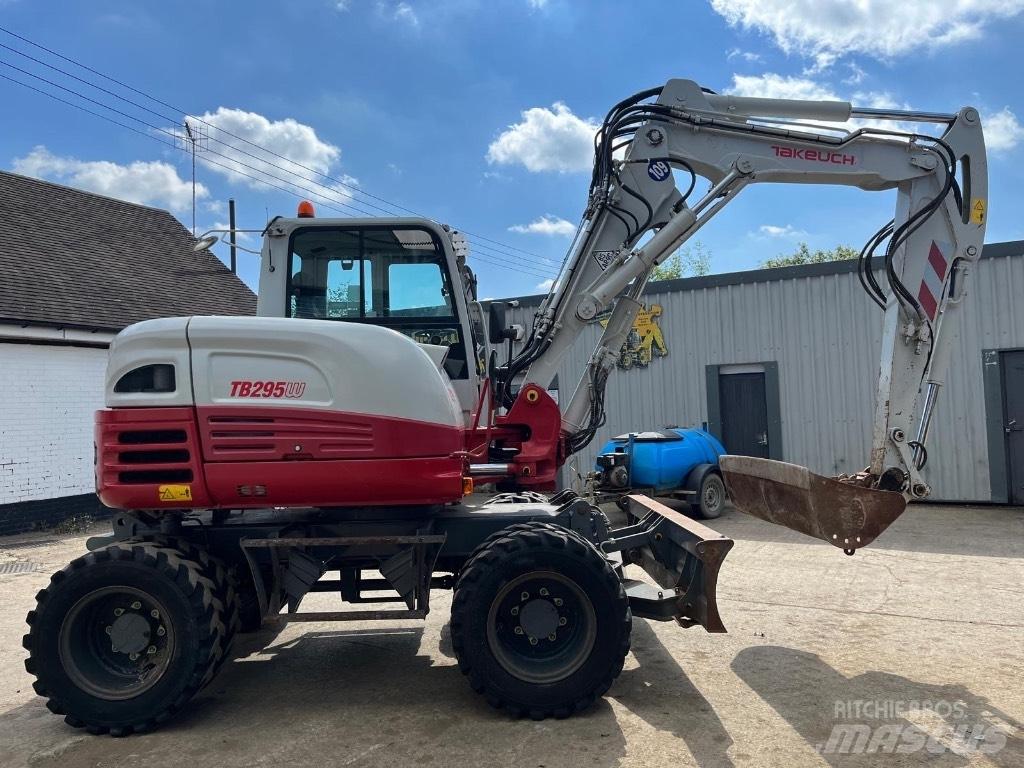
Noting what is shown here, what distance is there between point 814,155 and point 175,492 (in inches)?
205

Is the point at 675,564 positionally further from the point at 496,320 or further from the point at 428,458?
the point at 496,320

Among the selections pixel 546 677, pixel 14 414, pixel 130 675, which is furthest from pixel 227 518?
pixel 14 414

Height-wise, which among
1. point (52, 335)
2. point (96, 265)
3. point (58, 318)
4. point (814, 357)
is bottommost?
point (814, 357)

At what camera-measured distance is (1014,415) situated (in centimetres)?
1173

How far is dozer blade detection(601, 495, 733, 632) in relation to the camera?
4379 millimetres

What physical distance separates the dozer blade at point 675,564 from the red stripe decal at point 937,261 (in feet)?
9.01

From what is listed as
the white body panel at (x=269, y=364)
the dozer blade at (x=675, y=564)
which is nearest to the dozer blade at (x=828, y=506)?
the dozer blade at (x=675, y=564)

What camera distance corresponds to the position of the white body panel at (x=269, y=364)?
436 centimetres

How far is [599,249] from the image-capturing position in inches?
239

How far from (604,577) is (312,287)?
283 cm

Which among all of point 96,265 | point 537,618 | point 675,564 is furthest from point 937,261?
point 96,265

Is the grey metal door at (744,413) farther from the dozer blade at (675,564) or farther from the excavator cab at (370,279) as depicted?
the excavator cab at (370,279)

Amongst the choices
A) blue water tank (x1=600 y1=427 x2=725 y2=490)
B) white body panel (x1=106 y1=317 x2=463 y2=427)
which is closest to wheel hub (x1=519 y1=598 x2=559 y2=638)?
white body panel (x1=106 y1=317 x2=463 y2=427)

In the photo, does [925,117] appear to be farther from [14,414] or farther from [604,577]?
[14,414]
